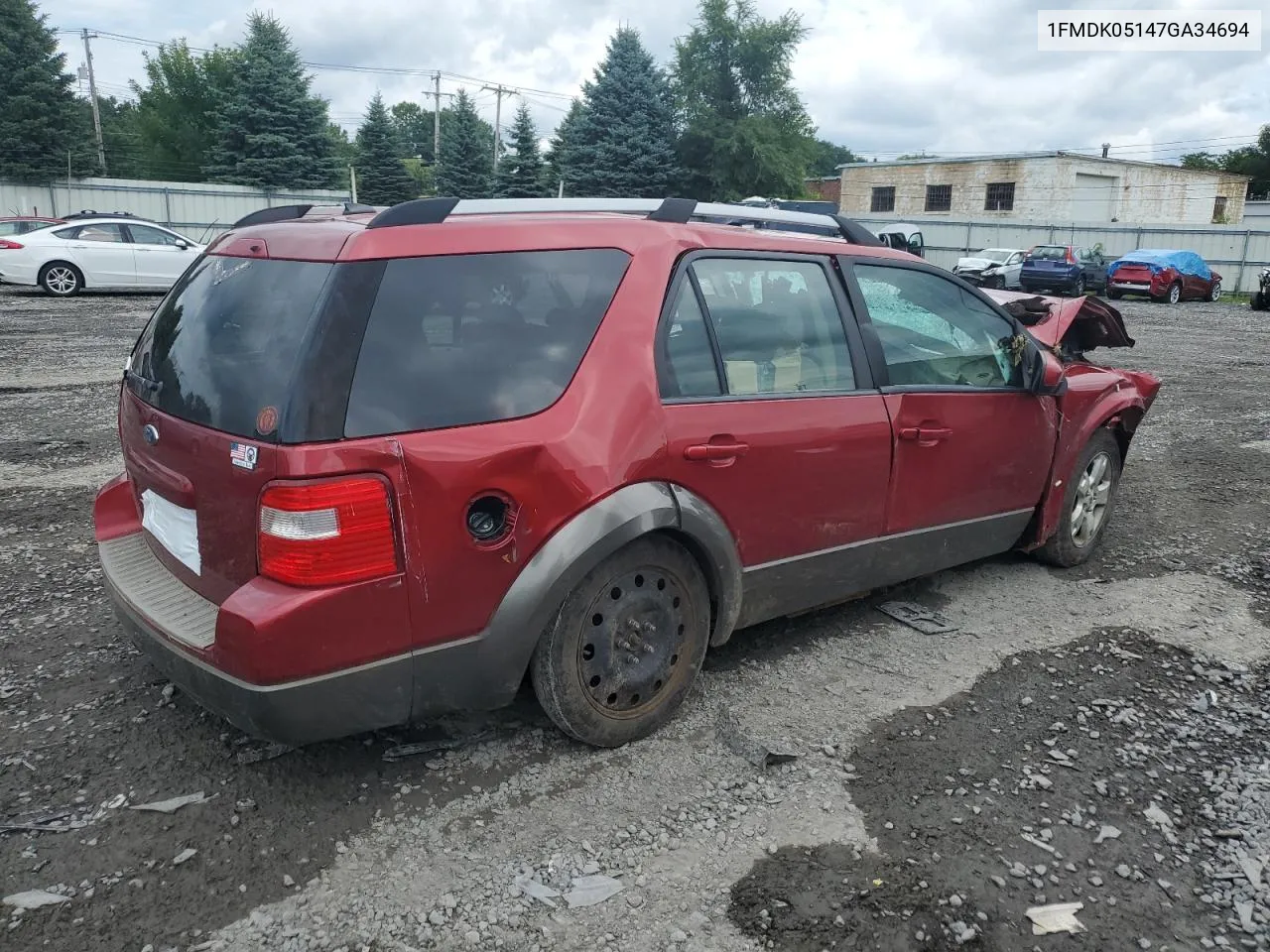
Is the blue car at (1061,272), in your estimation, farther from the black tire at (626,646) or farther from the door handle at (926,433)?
the black tire at (626,646)

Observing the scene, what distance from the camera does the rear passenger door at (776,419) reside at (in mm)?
3178

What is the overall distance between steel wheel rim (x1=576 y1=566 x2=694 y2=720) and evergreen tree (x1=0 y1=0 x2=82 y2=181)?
3887 centimetres

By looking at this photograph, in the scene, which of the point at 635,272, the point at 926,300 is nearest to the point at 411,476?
the point at 635,272

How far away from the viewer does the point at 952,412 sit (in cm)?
396

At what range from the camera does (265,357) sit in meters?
2.63

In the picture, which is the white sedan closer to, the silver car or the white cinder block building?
the silver car

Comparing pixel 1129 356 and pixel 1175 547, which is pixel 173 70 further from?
pixel 1175 547

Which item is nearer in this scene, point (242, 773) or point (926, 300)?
point (242, 773)

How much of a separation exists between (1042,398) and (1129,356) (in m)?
11.5

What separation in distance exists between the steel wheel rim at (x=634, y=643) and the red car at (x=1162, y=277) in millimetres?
28559

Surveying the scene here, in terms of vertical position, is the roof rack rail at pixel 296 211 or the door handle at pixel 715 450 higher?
the roof rack rail at pixel 296 211

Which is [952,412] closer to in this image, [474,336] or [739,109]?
[474,336]

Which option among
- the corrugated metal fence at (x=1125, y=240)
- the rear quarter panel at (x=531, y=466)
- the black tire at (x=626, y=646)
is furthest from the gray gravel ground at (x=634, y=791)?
the corrugated metal fence at (x=1125, y=240)

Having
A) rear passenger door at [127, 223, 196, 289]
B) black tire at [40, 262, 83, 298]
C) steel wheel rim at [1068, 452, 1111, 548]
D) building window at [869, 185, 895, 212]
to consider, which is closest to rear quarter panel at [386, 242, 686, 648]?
steel wheel rim at [1068, 452, 1111, 548]
